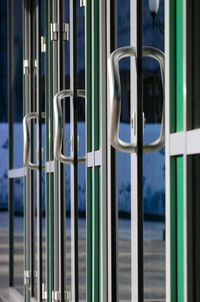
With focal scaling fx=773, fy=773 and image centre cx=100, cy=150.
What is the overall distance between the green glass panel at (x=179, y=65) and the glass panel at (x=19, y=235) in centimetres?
355

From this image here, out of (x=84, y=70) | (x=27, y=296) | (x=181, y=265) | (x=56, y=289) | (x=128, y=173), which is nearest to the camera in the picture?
(x=181, y=265)

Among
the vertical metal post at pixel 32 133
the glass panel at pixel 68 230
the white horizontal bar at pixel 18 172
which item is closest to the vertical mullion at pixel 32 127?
the vertical metal post at pixel 32 133

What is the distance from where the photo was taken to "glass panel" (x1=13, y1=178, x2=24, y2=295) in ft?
17.7

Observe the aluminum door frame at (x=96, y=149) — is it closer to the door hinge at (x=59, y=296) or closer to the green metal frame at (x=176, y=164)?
the door hinge at (x=59, y=296)

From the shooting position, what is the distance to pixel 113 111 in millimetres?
2008

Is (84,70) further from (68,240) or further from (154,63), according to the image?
(154,63)

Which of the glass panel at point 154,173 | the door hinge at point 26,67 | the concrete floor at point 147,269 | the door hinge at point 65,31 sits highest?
the door hinge at point 26,67

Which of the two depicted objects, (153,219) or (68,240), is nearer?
(153,219)

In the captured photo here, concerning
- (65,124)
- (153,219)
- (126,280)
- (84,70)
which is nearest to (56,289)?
(65,124)

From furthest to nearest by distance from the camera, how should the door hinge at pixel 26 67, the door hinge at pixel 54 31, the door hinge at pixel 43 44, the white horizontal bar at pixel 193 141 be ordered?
1. the door hinge at pixel 26 67
2. the door hinge at pixel 43 44
3. the door hinge at pixel 54 31
4. the white horizontal bar at pixel 193 141

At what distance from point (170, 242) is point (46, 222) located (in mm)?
2441

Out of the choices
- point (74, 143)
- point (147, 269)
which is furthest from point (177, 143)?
point (74, 143)

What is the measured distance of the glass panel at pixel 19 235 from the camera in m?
5.39

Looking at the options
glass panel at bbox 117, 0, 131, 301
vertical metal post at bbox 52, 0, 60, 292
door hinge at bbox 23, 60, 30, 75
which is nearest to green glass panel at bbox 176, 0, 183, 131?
glass panel at bbox 117, 0, 131, 301
